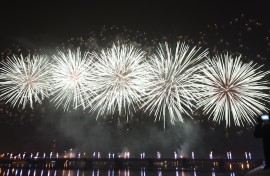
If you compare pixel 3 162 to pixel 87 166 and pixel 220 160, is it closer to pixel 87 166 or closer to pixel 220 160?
pixel 87 166

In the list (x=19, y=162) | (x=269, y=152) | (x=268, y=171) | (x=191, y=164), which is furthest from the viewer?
(x=191, y=164)

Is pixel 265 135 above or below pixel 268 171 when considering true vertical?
above

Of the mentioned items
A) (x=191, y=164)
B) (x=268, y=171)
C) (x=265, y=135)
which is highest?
(x=265, y=135)

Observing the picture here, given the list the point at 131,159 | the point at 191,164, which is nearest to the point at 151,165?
the point at 131,159

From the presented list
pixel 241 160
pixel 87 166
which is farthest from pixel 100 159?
pixel 241 160

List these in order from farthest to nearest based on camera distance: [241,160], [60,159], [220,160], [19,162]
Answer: [19,162], [60,159], [241,160], [220,160]

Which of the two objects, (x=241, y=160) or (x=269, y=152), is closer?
(x=269, y=152)

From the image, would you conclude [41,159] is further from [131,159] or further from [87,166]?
[131,159]

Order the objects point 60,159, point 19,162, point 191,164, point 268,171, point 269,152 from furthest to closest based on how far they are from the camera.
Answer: point 191,164
point 19,162
point 60,159
point 269,152
point 268,171

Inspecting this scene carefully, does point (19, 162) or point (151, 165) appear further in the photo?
point (19, 162)
